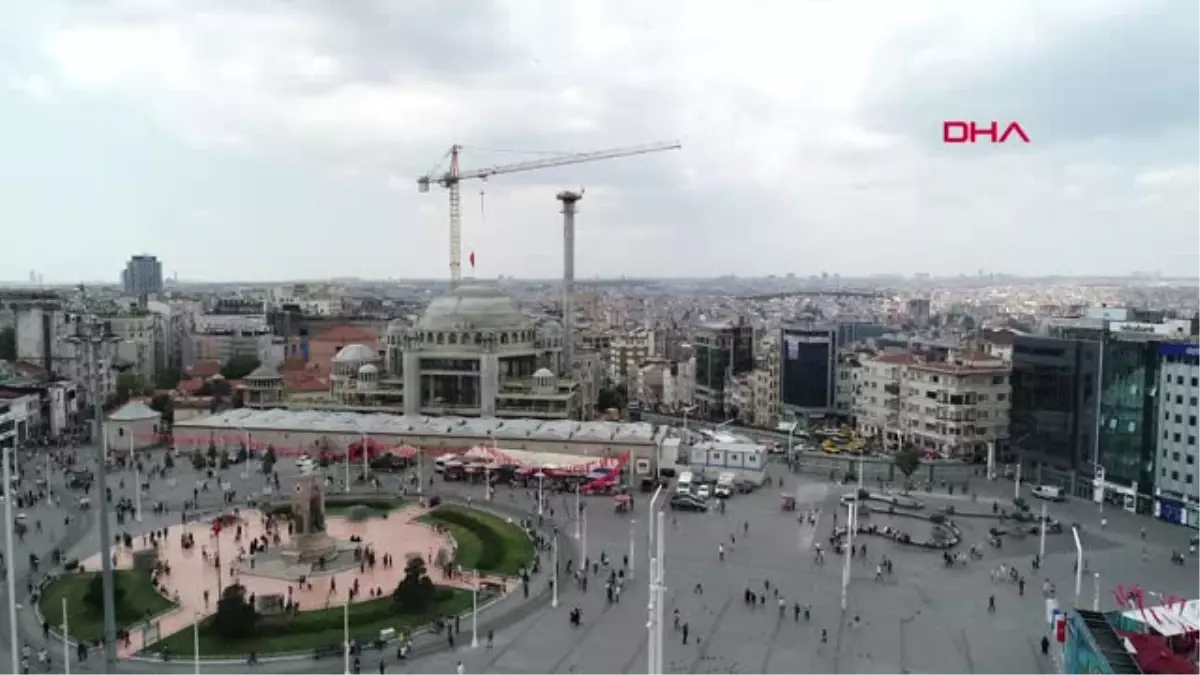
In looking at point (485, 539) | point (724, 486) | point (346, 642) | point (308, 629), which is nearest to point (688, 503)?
point (724, 486)

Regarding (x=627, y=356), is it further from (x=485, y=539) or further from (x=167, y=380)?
(x=485, y=539)

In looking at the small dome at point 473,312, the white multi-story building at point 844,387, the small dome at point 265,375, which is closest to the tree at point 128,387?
the small dome at point 265,375

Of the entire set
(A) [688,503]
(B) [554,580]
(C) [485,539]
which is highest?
(B) [554,580]

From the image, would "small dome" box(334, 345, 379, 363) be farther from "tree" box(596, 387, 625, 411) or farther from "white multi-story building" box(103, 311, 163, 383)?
"white multi-story building" box(103, 311, 163, 383)

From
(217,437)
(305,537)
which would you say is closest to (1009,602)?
(305,537)

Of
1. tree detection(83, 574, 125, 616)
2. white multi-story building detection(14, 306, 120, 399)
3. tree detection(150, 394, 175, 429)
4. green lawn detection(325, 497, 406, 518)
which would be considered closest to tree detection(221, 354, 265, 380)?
white multi-story building detection(14, 306, 120, 399)
